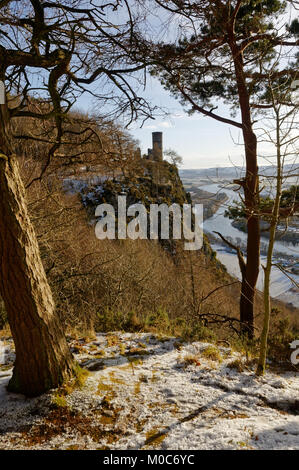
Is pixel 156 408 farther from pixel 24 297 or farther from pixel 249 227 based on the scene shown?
pixel 249 227

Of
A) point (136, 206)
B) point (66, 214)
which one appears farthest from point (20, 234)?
point (136, 206)

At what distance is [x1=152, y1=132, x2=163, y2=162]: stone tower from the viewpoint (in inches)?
1018

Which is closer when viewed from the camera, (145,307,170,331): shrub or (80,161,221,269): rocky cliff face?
(145,307,170,331): shrub

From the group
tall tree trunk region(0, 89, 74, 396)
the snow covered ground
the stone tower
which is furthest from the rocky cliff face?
tall tree trunk region(0, 89, 74, 396)

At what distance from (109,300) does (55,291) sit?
253cm

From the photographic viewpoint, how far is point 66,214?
9.54 metres

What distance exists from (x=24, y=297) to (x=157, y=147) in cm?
2617

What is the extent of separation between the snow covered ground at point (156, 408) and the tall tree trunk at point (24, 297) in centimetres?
21

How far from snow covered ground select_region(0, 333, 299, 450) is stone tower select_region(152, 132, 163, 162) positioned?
22721 mm

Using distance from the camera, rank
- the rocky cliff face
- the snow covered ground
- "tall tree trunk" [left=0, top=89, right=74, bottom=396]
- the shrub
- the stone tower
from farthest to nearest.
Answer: the stone tower → the rocky cliff face → the shrub → "tall tree trunk" [left=0, top=89, right=74, bottom=396] → the snow covered ground

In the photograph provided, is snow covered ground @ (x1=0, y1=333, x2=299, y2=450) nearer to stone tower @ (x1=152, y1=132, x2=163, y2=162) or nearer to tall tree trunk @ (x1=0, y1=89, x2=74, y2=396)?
tall tree trunk @ (x1=0, y1=89, x2=74, y2=396)

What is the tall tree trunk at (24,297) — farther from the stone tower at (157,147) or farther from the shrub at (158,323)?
the stone tower at (157,147)

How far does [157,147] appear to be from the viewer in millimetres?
27500
